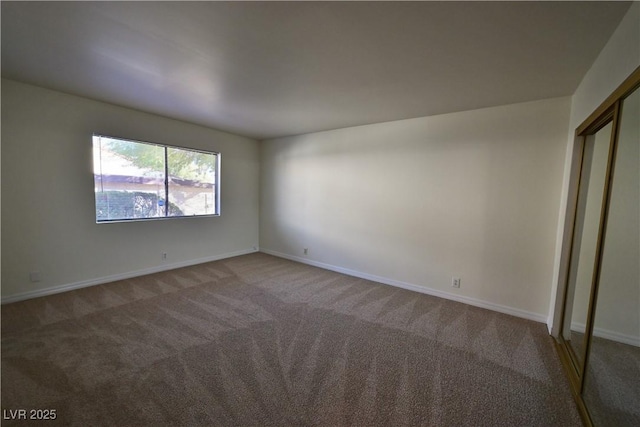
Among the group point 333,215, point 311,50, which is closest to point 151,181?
point 333,215

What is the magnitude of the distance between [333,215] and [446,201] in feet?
6.01

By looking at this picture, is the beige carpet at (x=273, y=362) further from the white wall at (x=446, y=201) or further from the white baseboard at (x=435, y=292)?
the white wall at (x=446, y=201)

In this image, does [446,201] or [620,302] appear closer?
[620,302]

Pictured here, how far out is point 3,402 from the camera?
63.0 inches

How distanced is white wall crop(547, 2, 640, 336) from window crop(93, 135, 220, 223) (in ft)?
16.4

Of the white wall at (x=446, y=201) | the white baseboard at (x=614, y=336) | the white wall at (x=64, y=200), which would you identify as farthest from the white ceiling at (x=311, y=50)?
the white baseboard at (x=614, y=336)

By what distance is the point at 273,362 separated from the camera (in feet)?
6.79

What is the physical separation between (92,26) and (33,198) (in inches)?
95.3

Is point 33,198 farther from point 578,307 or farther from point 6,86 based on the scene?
point 578,307

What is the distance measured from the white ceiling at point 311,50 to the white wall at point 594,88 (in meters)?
0.08

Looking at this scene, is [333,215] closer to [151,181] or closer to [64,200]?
[151,181]

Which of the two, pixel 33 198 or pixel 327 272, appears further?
pixel 327 272

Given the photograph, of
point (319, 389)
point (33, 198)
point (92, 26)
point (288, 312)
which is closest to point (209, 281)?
point (288, 312)

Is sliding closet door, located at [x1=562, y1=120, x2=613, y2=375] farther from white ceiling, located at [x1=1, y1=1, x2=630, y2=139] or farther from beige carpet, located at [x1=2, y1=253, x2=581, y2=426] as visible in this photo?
white ceiling, located at [x1=1, y1=1, x2=630, y2=139]
